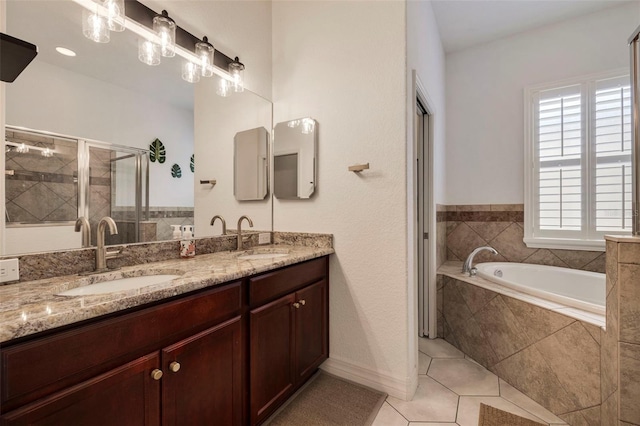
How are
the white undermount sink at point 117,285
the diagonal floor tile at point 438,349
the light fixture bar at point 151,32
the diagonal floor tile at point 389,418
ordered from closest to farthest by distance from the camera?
the white undermount sink at point 117,285, the light fixture bar at point 151,32, the diagonal floor tile at point 389,418, the diagonal floor tile at point 438,349

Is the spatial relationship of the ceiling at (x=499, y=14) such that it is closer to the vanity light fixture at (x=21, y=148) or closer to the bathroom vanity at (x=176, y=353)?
the bathroom vanity at (x=176, y=353)

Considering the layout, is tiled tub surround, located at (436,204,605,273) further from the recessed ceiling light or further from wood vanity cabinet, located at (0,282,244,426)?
the recessed ceiling light

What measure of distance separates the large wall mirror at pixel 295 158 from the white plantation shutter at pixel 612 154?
8.73 ft

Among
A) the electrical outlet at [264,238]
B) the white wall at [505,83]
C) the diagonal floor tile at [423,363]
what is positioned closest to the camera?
the diagonal floor tile at [423,363]

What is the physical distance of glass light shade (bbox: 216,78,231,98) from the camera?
1.94 metres

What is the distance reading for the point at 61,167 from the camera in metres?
1.22

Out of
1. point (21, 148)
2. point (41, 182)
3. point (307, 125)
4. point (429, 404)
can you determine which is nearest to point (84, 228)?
point (41, 182)

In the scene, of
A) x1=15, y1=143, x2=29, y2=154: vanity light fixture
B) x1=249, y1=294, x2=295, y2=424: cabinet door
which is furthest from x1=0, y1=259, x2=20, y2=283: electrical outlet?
x1=249, y1=294, x2=295, y2=424: cabinet door

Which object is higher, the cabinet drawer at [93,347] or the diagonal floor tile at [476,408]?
the cabinet drawer at [93,347]

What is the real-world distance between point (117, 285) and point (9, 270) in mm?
339

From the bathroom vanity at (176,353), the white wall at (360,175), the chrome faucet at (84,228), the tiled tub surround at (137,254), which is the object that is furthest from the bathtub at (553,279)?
the chrome faucet at (84,228)

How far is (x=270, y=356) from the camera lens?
58.4 inches

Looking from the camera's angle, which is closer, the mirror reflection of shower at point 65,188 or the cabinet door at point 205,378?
the cabinet door at point 205,378

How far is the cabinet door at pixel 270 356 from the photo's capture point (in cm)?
138
